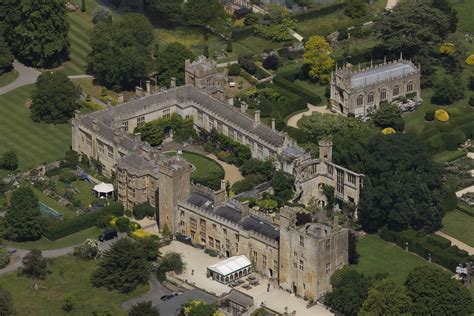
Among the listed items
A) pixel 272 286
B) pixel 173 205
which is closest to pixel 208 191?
pixel 173 205

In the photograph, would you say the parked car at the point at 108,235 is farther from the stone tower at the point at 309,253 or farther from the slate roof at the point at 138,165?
the stone tower at the point at 309,253

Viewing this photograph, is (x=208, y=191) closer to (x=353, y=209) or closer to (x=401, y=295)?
(x=353, y=209)

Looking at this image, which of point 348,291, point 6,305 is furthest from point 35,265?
point 348,291

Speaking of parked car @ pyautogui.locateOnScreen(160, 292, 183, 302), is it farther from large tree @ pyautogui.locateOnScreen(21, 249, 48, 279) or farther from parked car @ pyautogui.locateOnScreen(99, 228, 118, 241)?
parked car @ pyautogui.locateOnScreen(99, 228, 118, 241)

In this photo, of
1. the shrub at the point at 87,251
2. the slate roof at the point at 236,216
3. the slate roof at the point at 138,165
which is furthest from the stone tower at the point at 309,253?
the slate roof at the point at 138,165

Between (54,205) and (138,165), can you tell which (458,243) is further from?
(54,205)
